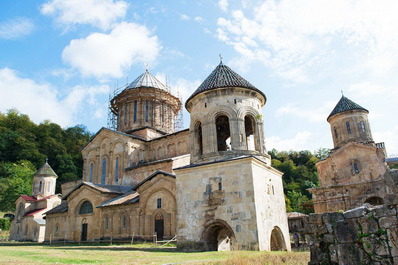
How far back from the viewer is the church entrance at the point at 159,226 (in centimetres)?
1499

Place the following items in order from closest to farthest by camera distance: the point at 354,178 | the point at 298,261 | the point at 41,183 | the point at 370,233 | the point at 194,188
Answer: the point at 370,233 → the point at 298,261 → the point at 194,188 → the point at 354,178 → the point at 41,183

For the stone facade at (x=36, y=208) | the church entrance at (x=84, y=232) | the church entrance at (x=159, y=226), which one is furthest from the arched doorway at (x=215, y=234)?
the stone facade at (x=36, y=208)

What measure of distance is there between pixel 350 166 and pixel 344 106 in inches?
176

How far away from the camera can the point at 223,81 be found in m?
12.2

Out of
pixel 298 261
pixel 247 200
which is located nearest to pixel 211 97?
pixel 247 200

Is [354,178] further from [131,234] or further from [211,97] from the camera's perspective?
[131,234]

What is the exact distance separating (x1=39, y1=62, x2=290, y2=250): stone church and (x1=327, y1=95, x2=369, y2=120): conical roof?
31.0ft

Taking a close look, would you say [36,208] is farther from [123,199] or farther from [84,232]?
[123,199]

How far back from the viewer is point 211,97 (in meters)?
12.1

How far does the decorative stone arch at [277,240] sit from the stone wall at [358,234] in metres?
6.25

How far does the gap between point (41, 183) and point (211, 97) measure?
28.6 metres

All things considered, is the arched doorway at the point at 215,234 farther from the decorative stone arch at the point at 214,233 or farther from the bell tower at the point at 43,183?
the bell tower at the point at 43,183

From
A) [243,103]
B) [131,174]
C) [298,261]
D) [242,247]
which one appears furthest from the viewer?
[131,174]

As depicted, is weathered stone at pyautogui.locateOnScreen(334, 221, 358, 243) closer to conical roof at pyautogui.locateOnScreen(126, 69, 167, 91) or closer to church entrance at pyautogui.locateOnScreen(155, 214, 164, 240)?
church entrance at pyautogui.locateOnScreen(155, 214, 164, 240)
